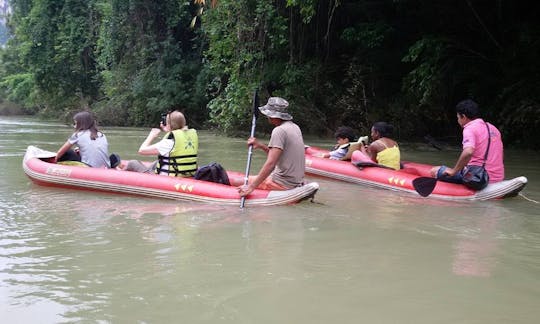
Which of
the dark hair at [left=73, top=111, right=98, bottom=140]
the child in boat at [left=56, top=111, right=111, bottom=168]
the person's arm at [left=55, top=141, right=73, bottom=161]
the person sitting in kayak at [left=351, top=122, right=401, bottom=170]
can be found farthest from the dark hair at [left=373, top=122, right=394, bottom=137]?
the person's arm at [left=55, top=141, right=73, bottom=161]

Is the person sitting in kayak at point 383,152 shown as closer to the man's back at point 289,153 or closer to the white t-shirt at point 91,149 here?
the man's back at point 289,153

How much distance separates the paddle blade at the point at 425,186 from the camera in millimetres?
6207

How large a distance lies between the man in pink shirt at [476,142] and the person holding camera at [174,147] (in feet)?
8.97

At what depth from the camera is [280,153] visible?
196 inches

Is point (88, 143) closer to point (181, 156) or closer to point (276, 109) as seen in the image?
point (181, 156)

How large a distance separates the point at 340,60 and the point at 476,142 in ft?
30.5

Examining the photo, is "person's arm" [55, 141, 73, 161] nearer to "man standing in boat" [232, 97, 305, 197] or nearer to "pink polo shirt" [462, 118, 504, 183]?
"man standing in boat" [232, 97, 305, 197]

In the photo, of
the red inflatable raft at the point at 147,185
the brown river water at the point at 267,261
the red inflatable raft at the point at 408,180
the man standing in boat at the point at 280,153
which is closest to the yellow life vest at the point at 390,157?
the red inflatable raft at the point at 408,180

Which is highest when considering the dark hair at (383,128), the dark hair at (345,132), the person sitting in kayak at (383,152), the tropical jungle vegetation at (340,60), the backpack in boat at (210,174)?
the tropical jungle vegetation at (340,60)

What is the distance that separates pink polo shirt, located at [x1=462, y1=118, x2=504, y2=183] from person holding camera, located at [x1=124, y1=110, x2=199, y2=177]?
109 inches

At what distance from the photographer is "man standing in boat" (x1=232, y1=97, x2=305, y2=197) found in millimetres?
4957

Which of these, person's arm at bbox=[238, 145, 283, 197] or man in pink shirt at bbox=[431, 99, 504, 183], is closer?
person's arm at bbox=[238, 145, 283, 197]

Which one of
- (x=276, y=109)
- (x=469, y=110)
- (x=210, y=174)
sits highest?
(x=469, y=110)

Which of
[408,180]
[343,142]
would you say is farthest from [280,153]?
[343,142]
